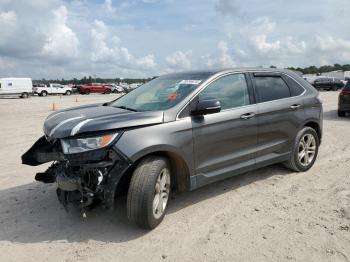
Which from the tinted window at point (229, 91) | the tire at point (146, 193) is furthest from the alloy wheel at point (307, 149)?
the tire at point (146, 193)

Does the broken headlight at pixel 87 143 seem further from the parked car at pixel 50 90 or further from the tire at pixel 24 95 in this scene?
the parked car at pixel 50 90

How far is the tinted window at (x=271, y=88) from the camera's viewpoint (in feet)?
17.3

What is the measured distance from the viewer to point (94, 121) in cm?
384

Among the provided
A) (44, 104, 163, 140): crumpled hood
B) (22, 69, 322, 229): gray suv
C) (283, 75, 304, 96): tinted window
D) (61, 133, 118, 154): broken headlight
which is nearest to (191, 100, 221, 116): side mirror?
(22, 69, 322, 229): gray suv

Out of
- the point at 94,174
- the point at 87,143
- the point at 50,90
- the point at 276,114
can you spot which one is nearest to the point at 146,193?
the point at 94,174

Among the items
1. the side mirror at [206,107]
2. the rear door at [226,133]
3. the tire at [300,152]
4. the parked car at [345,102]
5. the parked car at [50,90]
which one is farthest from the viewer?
the parked car at [50,90]

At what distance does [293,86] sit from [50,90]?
145 feet

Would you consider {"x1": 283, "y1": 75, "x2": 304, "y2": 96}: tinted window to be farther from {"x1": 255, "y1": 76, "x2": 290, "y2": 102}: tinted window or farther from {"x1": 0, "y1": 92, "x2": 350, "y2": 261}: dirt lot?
{"x1": 0, "y1": 92, "x2": 350, "y2": 261}: dirt lot

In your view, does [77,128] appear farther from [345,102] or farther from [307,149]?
[345,102]

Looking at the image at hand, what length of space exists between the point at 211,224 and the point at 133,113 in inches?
60.9

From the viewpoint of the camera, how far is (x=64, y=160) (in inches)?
152

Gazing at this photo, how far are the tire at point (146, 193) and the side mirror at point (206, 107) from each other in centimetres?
71

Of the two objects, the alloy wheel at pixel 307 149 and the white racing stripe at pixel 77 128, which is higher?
the white racing stripe at pixel 77 128

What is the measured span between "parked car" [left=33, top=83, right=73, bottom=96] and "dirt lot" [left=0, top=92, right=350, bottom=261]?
136ft
